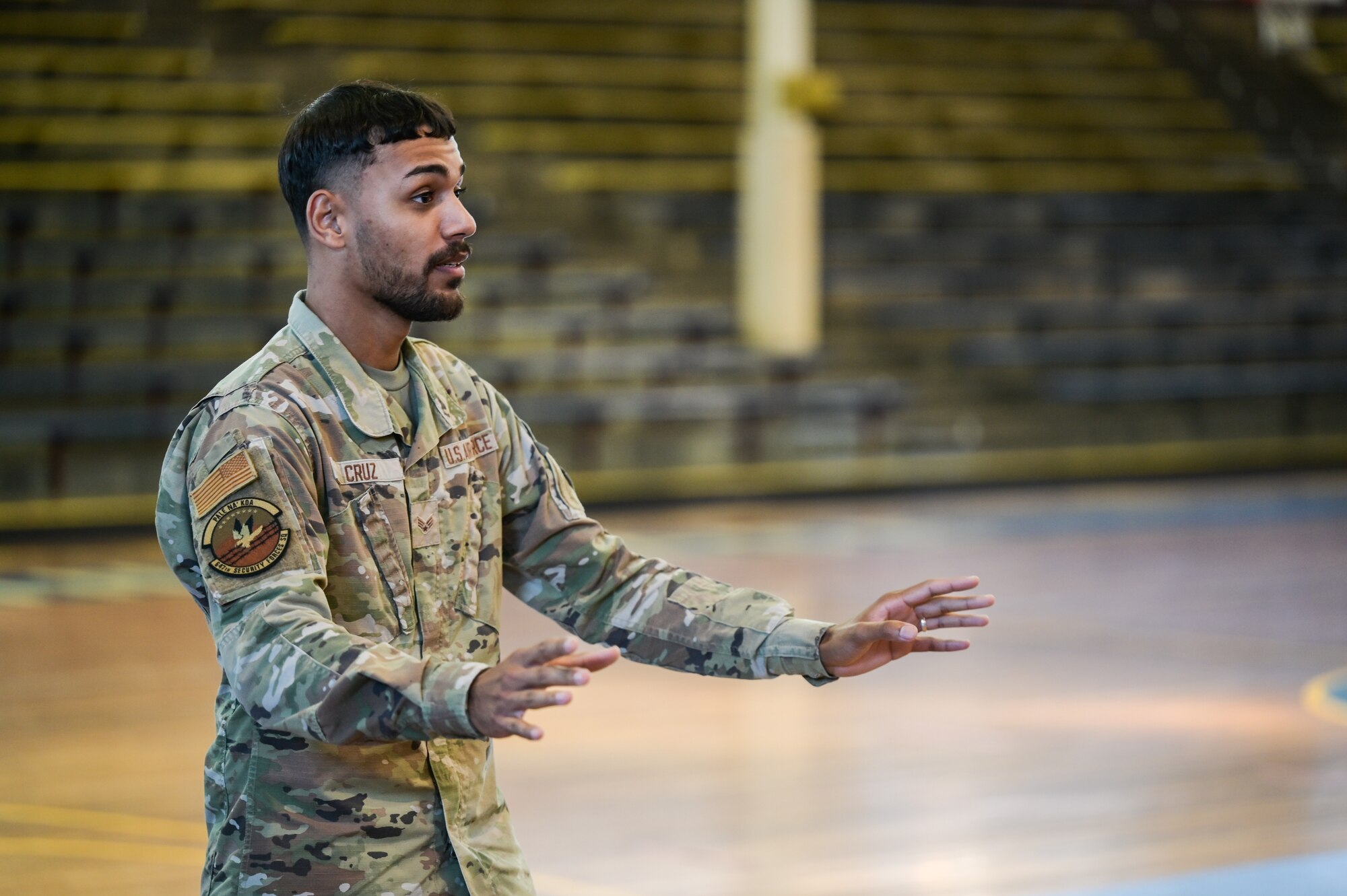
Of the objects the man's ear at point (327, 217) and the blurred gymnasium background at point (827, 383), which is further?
the blurred gymnasium background at point (827, 383)

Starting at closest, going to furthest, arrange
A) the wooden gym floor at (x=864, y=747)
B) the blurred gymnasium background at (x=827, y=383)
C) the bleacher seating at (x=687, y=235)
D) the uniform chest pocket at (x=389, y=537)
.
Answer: the uniform chest pocket at (x=389, y=537)
the wooden gym floor at (x=864, y=747)
the blurred gymnasium background at (x=827, y=383)
the bleacher seating at (x=687, y=235)

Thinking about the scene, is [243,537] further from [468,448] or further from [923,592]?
[923,592]

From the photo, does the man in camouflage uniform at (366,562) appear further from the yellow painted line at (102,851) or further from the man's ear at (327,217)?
the yellow painted line at (102,851)

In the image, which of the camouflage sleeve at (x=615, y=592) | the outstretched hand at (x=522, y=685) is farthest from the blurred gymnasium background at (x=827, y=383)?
the outstretched hand at (x=522, y=685)

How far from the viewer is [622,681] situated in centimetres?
499

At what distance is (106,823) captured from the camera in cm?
364

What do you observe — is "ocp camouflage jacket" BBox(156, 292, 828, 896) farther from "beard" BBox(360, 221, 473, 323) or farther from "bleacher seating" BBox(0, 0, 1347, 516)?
"bleacher seating" BBox(0, 0, 1347, 516)

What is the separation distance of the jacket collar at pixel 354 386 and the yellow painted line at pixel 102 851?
1937 mm

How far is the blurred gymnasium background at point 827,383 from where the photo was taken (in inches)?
151

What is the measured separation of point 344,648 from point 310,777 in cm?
19

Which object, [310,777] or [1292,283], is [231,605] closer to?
[310,777]

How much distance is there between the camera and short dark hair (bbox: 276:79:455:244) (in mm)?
1586

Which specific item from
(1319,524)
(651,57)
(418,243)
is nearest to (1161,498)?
(1319,524)

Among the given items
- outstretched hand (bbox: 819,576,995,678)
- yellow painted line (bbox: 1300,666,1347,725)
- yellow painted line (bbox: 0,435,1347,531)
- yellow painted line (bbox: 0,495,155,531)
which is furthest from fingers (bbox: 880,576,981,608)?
yellow painted line (bbox: 0,435,1347,531)
